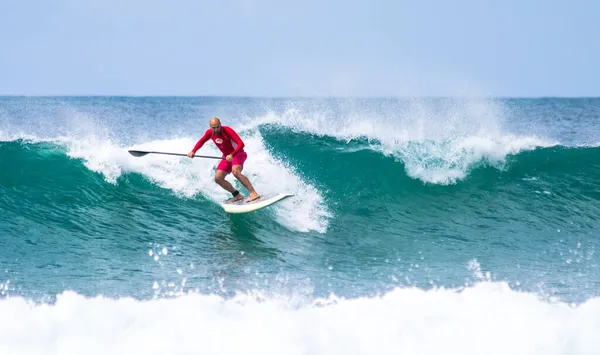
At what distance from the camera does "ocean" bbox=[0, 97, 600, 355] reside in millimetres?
5918

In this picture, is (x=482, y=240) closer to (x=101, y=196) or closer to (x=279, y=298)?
(x=279, y=298)

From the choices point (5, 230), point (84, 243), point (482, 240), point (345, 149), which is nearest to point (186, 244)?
point (84, 243)

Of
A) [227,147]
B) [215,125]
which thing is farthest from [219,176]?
[215,125]

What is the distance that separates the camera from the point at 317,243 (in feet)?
31.8

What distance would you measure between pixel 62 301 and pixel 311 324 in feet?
7.95

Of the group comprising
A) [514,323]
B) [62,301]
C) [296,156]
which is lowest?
[62,301]

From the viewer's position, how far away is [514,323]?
612 cm

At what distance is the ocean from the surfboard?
9.2 inches

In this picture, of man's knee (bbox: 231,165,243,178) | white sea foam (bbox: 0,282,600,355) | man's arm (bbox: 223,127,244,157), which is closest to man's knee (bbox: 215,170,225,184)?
man's knee (bbox: 231,165,243,178)

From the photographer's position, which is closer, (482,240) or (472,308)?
(472,308)

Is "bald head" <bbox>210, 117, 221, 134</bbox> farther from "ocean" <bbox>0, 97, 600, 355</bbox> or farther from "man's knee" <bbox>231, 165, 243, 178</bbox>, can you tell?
"ocean" <bbox>0, 97, 600, 355</bbox>

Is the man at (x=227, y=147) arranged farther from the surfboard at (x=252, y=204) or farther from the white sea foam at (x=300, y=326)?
the white sea foam at (x=300, y=326)

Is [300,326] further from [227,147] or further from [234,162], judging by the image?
[227,147]

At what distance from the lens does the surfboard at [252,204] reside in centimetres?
1023
